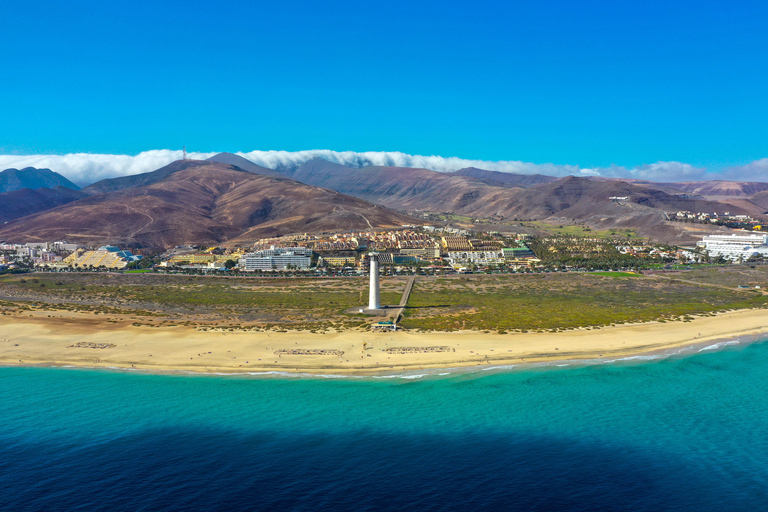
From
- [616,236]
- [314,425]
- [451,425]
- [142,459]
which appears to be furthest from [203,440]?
[616,236]

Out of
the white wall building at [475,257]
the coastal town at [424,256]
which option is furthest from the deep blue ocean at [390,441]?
the white wall building at [475,257]

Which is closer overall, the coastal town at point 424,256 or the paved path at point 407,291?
the paved path at point 407,291

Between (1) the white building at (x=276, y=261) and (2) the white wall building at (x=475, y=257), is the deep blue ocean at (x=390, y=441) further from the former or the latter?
(2) the white wall building at (x=475, y=257)

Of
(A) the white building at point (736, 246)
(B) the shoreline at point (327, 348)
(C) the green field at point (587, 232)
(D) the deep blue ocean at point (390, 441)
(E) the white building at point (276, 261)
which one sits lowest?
(D) the deep blue ocean at point (390, 441)

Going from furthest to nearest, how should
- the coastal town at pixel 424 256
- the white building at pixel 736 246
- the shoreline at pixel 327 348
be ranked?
the white building at pixel 736 246 < the coastal town at pixel 424 256 < the shoreline at pixel 327 348

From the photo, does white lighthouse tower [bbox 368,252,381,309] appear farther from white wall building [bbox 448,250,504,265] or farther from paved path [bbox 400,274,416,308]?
white wall building [bbox 448,250,504,265]

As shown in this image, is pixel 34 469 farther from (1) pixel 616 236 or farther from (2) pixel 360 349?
(1) pixel 616 236

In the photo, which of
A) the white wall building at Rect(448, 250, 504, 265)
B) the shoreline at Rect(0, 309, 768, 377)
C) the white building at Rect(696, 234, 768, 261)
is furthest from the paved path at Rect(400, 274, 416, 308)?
the white building at Rect(696, 234, 768, 261)
